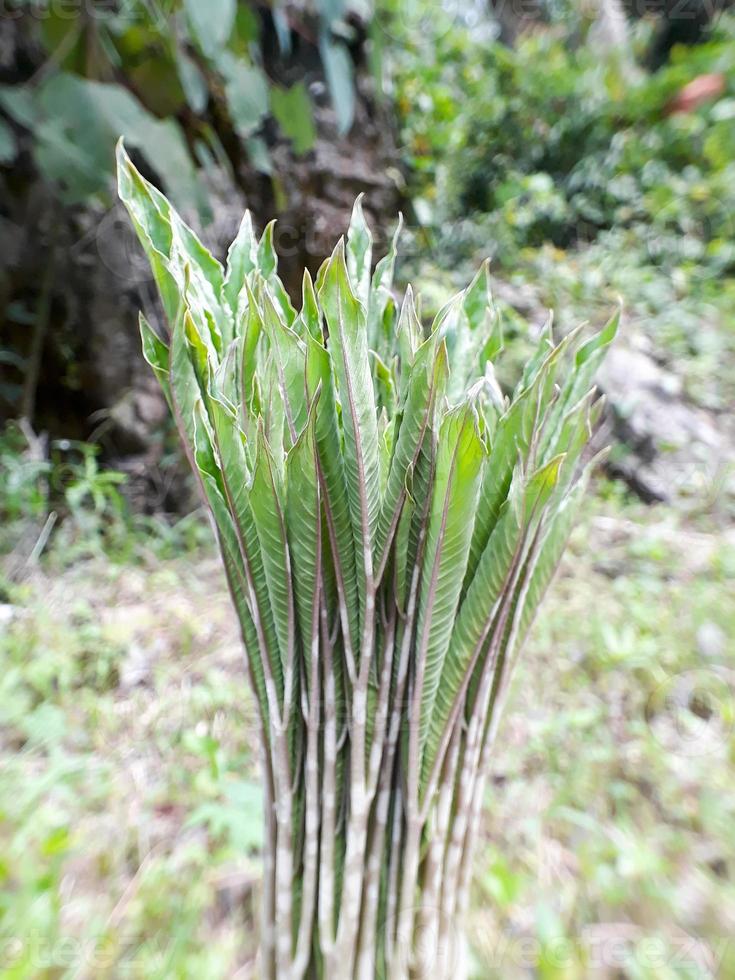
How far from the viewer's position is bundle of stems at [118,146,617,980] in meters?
0.32

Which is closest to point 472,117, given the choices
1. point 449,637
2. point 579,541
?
point 579,541

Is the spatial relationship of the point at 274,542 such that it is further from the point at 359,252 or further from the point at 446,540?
the point at 359,252

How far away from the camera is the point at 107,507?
4.67ft

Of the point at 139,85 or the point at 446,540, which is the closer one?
the point at 446,540

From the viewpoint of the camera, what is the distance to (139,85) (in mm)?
980

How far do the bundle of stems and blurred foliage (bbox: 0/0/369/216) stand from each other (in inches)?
20.2

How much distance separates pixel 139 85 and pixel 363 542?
101 centimetres

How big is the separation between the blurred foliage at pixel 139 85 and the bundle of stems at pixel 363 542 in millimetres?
512

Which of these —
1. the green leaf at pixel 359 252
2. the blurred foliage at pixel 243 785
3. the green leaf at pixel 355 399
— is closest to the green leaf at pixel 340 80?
the green leaf at pixel 359 252

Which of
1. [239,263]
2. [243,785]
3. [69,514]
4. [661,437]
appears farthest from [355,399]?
[661,437]

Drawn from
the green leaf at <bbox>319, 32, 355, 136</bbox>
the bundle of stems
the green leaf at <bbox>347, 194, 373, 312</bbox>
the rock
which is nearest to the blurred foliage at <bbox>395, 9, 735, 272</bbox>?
the rock

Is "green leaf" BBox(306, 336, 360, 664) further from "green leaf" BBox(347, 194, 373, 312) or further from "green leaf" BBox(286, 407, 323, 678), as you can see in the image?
"green leaf" BBox(347, 194, 373, 312)

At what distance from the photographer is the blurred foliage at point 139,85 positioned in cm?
78

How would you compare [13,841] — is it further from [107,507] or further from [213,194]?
[213,194]
